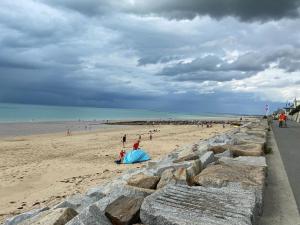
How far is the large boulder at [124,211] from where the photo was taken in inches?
154

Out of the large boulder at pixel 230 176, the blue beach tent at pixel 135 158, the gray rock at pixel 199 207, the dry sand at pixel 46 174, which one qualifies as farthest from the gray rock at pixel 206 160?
the blue beach tent at pixel 135 158

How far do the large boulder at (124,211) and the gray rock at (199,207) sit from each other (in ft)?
0.51

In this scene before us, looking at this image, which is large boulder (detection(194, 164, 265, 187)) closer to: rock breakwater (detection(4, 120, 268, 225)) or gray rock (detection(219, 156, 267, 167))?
rock breakwater (detection(4, 120, 268, 225))

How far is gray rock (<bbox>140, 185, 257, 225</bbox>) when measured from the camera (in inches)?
138

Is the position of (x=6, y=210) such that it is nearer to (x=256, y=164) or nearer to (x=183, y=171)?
(x=183, y=171)

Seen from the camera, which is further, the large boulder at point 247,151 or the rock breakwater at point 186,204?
the large boulder at point 247,151

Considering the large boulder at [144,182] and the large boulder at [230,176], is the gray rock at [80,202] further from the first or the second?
the large boulder at [230,176]

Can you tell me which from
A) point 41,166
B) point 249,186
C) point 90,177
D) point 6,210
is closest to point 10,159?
point 41,166

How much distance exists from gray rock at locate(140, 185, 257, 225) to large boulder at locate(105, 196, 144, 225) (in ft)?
0.51

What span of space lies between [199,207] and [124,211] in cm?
78

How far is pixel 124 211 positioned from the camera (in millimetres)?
4039

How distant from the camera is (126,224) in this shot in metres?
3.88

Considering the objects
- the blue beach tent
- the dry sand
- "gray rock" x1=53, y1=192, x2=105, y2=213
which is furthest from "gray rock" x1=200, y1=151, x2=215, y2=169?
the blue beach tent

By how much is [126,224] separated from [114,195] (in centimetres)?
99
